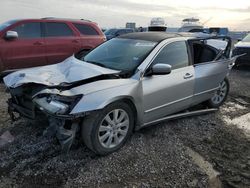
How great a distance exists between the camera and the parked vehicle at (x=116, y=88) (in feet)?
10.8

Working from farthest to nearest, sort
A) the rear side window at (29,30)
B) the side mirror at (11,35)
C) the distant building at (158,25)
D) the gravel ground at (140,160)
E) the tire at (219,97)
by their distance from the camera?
the rear side window at (29,30) < the side mirror at (11,35) < the distant building at (158,25) < the tire at (219,97) < the gravel ground at (140,160)

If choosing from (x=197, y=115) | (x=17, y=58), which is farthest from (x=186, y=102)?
(x=17, y=58)

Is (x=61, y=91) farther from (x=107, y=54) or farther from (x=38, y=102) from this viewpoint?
(x=107, y=54)

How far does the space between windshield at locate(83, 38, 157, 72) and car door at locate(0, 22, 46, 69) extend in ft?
10.9

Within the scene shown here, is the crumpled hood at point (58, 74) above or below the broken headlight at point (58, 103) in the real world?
above

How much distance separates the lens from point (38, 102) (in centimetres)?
342

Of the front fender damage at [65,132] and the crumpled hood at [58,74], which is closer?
the front fender damage at [65,132]

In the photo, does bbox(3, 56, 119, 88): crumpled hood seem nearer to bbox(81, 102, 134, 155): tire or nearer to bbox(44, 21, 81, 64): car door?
bbox(81, 102, 134, 155): tire

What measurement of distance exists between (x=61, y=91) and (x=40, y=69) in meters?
1.16

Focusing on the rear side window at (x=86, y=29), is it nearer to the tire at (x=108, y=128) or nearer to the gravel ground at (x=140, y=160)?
the gravel ground at (x=140, y=160)

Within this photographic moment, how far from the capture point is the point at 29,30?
7.69m

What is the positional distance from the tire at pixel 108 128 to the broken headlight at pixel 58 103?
0.27 m

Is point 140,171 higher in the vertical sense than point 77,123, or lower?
lower

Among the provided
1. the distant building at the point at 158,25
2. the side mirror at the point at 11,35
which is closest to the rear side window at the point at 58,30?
the side mirror at the point at 11,35
